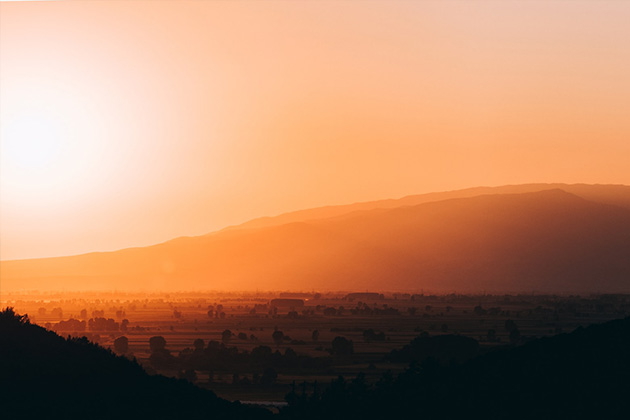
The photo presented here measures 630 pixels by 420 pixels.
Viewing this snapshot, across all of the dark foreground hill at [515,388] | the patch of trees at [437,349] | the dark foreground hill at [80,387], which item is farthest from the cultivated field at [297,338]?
the dark foreground hill at [80,387]

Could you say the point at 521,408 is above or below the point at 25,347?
below

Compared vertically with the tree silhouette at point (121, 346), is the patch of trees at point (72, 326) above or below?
above

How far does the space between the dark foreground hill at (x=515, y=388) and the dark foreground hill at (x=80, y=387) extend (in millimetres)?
3052

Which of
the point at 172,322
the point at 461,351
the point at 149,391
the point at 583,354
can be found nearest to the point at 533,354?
the point at 583,354

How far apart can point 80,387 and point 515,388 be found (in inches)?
483

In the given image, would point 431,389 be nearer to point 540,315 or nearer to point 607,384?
point 607,384

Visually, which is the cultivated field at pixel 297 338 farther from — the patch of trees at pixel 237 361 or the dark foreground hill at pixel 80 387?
the dark foreground hill at pixel 80 387

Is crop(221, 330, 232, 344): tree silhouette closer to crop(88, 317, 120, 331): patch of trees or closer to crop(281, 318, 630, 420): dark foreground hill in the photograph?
crop(88, 317, 120, 331): patch of trees

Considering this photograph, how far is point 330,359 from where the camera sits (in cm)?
10775

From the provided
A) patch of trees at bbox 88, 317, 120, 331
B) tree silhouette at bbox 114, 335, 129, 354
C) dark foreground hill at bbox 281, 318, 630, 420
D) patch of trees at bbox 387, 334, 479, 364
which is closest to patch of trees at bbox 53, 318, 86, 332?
patch of trees at bbox 88, 317, 120, 331

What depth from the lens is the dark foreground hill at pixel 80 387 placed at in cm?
2747

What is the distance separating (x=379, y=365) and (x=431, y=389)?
6935 cm

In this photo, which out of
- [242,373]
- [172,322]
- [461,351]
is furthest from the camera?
[172,322]

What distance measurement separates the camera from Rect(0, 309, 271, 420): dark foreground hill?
1081 inches
